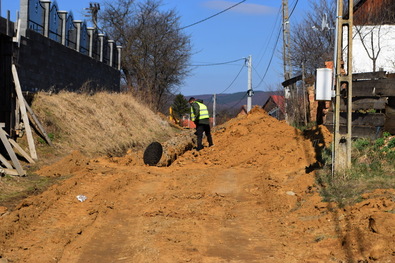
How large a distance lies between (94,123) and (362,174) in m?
12.6

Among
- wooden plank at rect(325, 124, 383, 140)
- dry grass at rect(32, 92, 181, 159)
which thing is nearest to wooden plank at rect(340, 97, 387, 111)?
wooden plank at rect(325, 124, 383, 140)

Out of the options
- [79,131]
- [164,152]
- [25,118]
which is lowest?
[164,152]

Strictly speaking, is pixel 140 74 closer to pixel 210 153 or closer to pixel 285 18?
pixel 285 18

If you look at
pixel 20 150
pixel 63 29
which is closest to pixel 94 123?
pixel 63 29

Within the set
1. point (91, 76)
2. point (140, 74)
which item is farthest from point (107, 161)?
point (140, 74)

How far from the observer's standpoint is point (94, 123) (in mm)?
20828

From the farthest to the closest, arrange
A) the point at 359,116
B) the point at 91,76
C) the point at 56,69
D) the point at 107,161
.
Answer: the point at 91,76, the point at 56,69, the point at 107,161, the point at 359,116

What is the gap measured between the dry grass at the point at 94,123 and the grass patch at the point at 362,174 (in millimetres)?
8046

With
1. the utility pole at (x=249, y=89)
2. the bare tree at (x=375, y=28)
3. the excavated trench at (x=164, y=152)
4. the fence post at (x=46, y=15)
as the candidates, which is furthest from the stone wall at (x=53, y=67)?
the utility pole at (x=249, y=89)

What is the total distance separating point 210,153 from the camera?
57.2 ft

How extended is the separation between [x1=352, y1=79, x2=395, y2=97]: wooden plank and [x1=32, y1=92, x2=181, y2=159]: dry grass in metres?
8.08

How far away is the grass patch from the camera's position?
8.84 metres

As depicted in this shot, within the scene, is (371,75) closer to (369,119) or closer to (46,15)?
(369,119)

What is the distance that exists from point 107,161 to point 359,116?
6.65 metres
